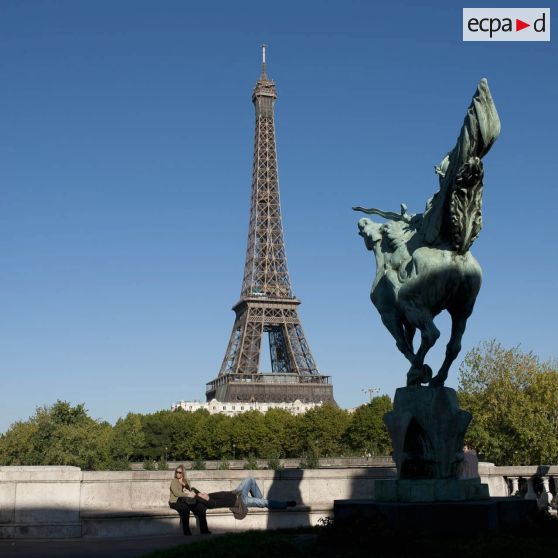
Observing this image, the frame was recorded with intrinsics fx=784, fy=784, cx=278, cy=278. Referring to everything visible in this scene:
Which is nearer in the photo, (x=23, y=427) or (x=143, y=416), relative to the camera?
(x=23, y=427)

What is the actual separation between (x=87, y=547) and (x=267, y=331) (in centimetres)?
9848

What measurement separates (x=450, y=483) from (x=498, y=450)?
113ft

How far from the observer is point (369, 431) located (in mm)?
92000

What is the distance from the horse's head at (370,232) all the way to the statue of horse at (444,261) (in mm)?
505

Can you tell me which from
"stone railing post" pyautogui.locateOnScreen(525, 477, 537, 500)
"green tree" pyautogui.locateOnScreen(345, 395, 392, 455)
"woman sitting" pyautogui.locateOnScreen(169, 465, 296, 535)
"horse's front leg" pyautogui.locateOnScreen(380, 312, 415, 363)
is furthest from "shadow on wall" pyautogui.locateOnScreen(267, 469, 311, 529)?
"green tree" pyautogui.locateOnScreen(345, 395, 392, 455)

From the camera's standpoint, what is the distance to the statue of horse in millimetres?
10656

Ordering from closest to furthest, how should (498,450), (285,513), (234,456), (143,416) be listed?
(285,513), (498,450), (234,456), (143,416)

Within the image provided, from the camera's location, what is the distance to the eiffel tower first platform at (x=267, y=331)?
346 ft

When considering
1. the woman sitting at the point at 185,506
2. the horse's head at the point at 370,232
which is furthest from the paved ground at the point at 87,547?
the horse's head at the point at 370,232

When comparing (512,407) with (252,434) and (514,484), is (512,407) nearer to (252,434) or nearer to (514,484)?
(514,484)

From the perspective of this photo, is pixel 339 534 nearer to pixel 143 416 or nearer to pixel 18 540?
pixel 18 540

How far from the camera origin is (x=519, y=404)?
4319 cm

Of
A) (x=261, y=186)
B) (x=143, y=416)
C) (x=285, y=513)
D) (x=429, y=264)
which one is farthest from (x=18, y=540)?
(x=261, y=186)

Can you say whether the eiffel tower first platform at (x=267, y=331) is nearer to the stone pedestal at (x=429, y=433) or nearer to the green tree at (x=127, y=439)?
the green tree at (x=127, y=439)
